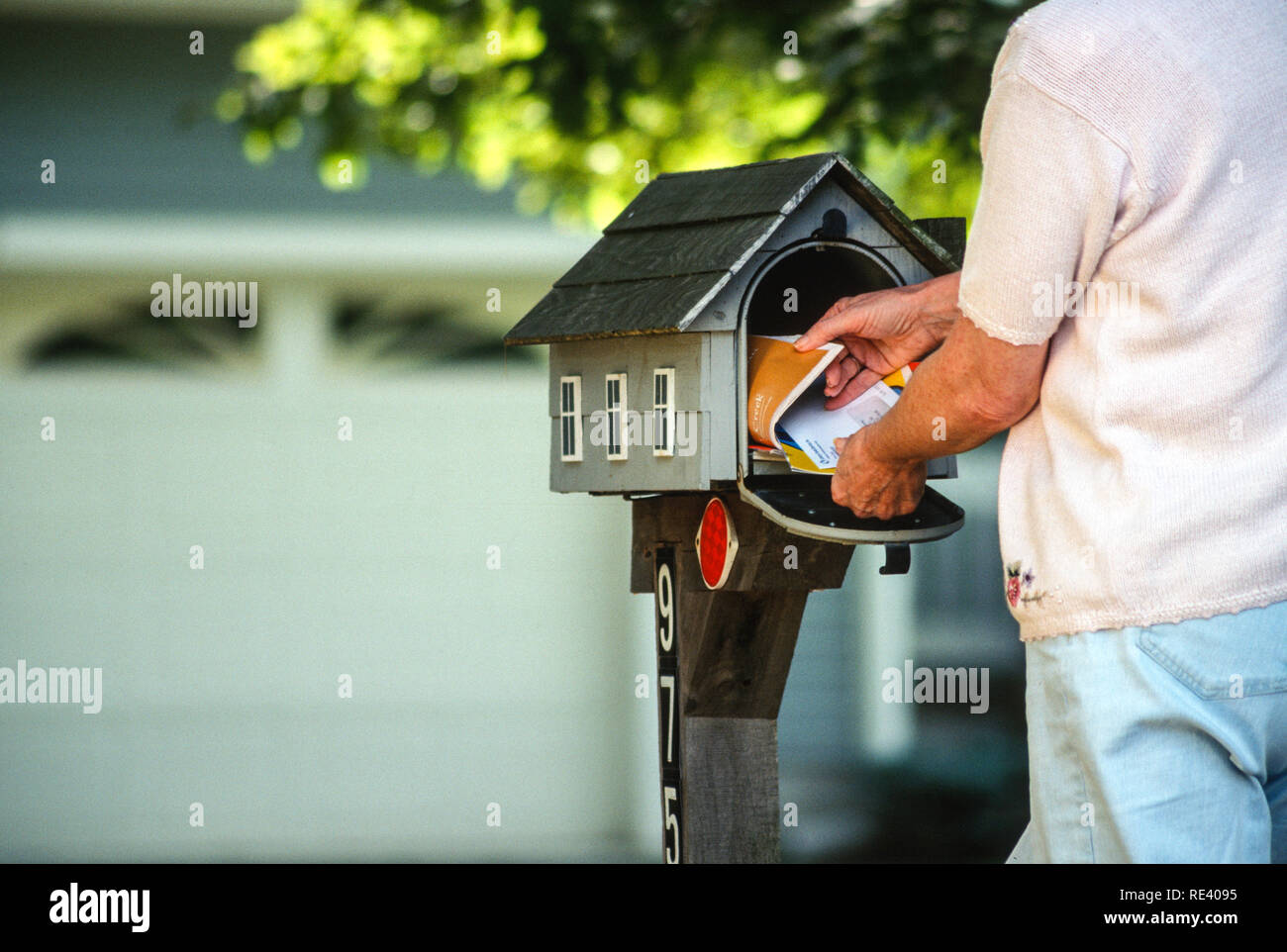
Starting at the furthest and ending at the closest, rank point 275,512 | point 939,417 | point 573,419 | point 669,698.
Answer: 1. point 275,512
2. point 669,698
3. point 573,419
4. point 939,417

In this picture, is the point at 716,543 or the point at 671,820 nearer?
the point at 716,543

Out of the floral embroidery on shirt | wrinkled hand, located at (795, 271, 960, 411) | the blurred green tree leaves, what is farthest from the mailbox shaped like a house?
the blurred green tree leaves

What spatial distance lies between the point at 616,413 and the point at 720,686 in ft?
1.64

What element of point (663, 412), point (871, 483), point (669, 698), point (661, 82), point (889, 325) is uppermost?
point (661, 82)

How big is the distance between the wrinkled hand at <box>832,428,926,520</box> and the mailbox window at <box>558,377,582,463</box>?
1.61ft

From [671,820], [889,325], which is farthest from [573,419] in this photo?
[671,820]

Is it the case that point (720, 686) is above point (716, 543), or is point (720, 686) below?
below

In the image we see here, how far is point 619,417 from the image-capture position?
7.72 feet

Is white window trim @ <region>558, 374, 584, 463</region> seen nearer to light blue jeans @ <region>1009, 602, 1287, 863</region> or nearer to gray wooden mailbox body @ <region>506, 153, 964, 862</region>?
gray wooden mailbox body @ <region>506, 153, 964, 862</region>

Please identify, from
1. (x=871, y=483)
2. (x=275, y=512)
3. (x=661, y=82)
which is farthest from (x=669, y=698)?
(x=275, y=512)

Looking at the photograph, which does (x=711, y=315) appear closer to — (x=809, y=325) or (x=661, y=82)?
(x=809, y=325)

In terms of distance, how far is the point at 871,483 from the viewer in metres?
2.06

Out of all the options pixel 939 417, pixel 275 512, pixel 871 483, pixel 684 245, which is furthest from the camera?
pixel 275 512
